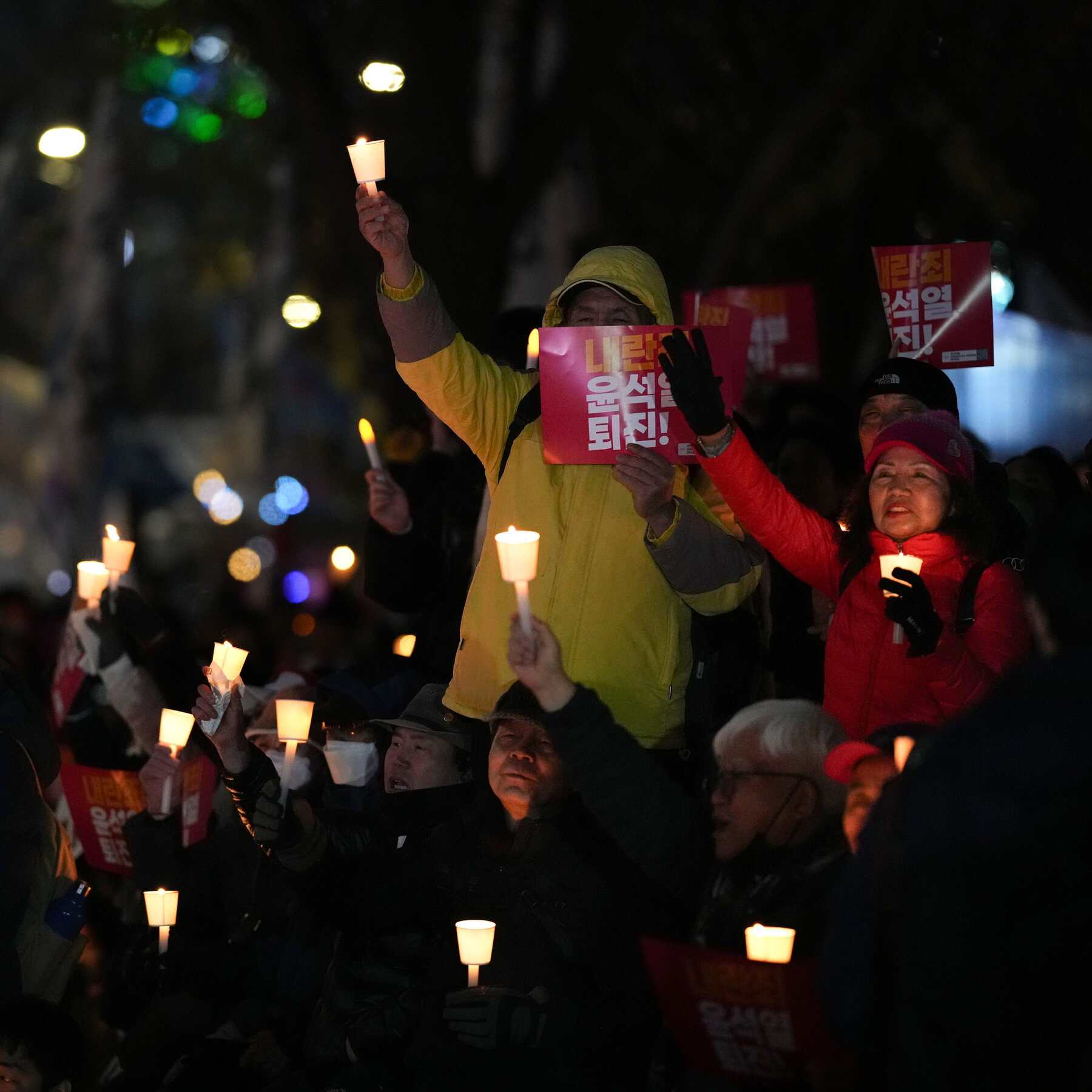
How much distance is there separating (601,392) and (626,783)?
3.66ft

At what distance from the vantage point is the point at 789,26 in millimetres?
12453

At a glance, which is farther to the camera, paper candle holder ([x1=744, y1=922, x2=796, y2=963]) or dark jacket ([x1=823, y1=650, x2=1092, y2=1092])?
paper candle holder ([x1=744, y1=922, x2=796, y2=963])

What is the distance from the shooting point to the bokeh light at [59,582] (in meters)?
12.4

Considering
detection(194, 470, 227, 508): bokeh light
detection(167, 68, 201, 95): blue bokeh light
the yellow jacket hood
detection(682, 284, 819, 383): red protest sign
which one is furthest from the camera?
detection(194, 470, 227, 508): bokeh light

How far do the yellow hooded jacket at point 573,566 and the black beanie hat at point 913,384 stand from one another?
0.64 m

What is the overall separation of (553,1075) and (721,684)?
1.23m

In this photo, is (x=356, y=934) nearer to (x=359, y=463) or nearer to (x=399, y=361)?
(x=399, y=361)

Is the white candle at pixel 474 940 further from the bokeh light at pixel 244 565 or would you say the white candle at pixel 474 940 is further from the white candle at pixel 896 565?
the bokeh light at pixel 244 565

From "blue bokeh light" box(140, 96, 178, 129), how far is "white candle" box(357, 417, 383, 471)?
11.5 meters

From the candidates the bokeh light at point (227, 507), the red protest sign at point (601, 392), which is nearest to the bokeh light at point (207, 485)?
the bokeh light at point (227, 507)

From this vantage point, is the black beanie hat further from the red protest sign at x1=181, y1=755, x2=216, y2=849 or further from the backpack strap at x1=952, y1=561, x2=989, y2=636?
the red protest sign at x1=181, y1=755, x2=216, y2=849

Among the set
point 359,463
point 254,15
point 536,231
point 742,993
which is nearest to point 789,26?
point 536,231

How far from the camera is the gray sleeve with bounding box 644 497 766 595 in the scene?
416cm

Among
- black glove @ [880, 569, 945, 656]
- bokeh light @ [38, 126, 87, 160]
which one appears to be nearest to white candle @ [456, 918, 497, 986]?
black glove @ [880, 569, 945, 656]
